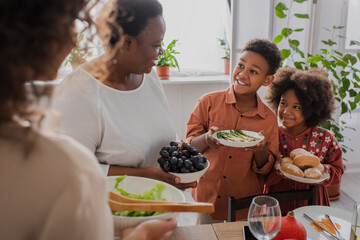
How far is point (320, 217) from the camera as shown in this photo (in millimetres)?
1369

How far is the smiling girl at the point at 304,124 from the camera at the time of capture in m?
1.82

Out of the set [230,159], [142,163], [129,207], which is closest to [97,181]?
[129,207]

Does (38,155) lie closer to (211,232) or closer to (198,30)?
(211,232)

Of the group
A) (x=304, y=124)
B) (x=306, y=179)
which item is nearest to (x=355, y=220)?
(x=306, y=179)

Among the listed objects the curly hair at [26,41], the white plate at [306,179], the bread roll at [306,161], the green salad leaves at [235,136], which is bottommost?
the white plate at [306,179]

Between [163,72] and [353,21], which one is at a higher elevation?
[353,21]

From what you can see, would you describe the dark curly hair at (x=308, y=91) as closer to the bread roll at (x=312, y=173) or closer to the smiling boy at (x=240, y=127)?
the smiling boy at (x=240, y=127)

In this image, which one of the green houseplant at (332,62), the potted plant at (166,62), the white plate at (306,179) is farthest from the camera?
the potted plant at (166,62)

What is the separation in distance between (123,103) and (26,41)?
886 mm

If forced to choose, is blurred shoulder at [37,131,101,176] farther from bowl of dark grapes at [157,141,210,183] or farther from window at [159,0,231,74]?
window at [159,0,231,74]

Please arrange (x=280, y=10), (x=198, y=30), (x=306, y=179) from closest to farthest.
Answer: (x=306, y=179) → (x=280, y=10) → (x=198, y=30)

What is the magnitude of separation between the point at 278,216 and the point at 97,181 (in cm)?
71

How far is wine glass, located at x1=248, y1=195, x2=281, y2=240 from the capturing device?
1.02 metres

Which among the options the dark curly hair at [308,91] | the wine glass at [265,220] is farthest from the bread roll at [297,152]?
the wine glass at [265,220]
